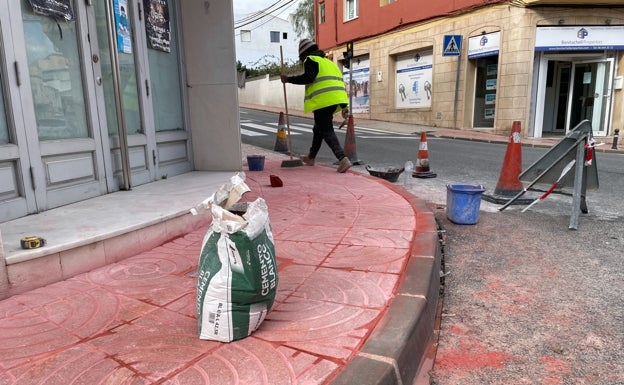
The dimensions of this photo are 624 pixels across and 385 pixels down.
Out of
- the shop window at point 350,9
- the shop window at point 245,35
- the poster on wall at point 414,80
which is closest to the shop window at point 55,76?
the poster on wall at point 414,80

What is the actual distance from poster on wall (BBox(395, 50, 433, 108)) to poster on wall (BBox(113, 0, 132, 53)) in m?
16.0

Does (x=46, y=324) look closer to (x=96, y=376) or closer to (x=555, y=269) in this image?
(x=96, y=376)

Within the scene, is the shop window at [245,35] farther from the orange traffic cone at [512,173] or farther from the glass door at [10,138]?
the glass door at [10,138]

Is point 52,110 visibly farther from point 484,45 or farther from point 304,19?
point 304,19

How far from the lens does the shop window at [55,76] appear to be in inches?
148

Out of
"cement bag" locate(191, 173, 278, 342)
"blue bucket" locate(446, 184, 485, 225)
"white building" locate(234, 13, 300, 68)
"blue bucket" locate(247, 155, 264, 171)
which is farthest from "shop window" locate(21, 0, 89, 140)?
"white building" locate(234, 13, 300, 68)

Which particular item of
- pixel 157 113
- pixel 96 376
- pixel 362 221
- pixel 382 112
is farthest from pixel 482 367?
pixel 382 112

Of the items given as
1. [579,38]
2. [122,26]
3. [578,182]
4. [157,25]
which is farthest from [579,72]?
[122,26]

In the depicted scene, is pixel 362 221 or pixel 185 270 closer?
pixel 185 270

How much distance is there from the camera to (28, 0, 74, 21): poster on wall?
147 inches

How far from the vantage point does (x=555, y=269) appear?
340cm

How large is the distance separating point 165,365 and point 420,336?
1.22 metres

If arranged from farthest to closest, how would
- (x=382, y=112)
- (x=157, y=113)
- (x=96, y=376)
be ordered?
1. (x=382, y=112)
2. (x=157, y=113)
3. (x=96, y=376)

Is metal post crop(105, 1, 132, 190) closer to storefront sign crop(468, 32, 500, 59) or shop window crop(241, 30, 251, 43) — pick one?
storefront sign crop(468, 32, 500, 59)
